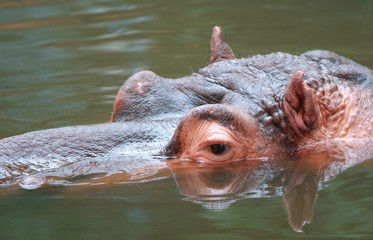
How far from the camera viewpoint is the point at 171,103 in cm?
496

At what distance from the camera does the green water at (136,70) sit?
3877 millimetres

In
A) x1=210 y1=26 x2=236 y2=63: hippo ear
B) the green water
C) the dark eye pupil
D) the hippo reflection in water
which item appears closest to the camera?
the green water

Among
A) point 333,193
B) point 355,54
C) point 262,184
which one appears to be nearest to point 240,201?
point 262,184

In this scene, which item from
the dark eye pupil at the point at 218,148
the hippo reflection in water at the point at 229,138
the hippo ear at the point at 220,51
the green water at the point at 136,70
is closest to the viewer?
the green water at the point at 136,70

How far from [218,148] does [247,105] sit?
373 mm

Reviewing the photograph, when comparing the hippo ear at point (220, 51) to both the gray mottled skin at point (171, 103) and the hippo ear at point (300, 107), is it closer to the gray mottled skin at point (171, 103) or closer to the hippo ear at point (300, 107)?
the gray mottled skin at point (171, 103)

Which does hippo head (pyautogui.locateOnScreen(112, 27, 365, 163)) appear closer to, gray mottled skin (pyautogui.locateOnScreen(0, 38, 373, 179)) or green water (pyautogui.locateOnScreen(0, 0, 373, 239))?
gray mottled skin (pyautogui.locateOnScreen(0, 38, 373, 179))

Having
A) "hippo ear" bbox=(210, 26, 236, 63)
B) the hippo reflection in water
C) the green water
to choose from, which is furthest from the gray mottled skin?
"hippo ear" bbox=(210, 26, 236, 63)

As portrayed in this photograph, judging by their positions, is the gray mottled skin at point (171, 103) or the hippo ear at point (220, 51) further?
the hippo ear at point (220, 51)

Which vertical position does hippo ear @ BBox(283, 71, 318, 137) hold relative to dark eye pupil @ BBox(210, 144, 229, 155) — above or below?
above

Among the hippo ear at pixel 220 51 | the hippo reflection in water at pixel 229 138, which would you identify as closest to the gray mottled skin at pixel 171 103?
the hippo reflection in water at pixel 229 138

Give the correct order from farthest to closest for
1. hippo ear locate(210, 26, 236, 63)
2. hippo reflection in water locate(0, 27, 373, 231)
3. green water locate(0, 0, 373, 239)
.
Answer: hippo ear locate(210, 26, 236, 63) < hippo reflection in water locate(0, 27, 373, 231) < green water locate(0, 0, 373, 239)

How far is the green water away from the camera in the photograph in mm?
3877

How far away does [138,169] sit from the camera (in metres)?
4.45
